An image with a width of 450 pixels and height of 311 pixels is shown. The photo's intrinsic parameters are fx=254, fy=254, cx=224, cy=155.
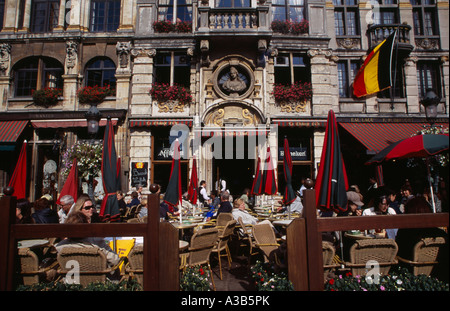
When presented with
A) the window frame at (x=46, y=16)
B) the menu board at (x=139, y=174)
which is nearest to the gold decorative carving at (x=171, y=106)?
the menu board at (x=139, y=174)

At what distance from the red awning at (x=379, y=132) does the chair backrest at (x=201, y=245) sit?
8.34m

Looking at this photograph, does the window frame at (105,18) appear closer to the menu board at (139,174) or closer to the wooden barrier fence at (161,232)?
the menu board at (139,174)

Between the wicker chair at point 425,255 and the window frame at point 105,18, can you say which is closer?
the wicker chair at point 425,255

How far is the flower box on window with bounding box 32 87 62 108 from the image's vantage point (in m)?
11.8

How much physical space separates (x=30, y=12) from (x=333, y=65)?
49.8 feet

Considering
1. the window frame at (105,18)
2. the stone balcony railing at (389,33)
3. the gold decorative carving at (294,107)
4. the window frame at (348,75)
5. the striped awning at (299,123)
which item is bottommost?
the striped awning at (299,123)

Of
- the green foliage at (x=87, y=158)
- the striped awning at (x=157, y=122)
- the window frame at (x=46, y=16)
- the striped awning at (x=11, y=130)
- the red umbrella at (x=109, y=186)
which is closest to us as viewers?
the red umbrella at (x=109, y=186)

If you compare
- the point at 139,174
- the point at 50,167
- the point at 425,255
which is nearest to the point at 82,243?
the point at 425,255

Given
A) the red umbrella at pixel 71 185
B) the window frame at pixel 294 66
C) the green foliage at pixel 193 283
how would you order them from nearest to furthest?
the green foliage at pixel 193 283
the red umbrella at pixel 71 185
the window frame at pixel 294 66

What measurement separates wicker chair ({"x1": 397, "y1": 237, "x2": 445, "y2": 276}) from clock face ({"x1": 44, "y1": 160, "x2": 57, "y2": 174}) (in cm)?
1352

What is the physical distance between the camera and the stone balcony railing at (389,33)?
11461 millimetres

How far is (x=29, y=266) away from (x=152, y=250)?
218 centimetres

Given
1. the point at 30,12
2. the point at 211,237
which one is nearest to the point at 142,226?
the point at 211,237
